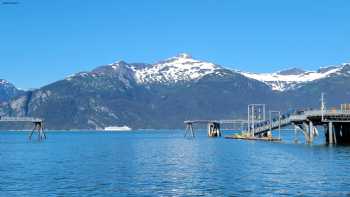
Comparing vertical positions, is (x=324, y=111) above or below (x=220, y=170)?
above

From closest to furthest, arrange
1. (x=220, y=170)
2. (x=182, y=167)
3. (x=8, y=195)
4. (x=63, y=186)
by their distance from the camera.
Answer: (x=8, y=195)
(x=63, y=186)
(x=220, y=170)
(x=182, y=167)

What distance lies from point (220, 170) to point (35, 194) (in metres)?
27.6

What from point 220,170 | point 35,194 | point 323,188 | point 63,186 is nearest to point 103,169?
point 220,170

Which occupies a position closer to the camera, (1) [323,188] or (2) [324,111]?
(1) [323,188]

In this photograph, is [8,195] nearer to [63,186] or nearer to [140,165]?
[63,186]

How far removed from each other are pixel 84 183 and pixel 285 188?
19278 millimetres

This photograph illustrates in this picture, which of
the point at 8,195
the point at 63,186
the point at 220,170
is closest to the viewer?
the point at 8,195

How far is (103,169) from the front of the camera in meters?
85.2

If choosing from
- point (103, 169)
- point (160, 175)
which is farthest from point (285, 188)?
point (103, 169)

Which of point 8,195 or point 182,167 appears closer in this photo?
point 8,195

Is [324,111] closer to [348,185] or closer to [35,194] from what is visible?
[348,185]

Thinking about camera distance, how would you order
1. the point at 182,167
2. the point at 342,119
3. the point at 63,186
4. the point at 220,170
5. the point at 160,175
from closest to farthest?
the point at 63,186 → the point at 160,175 → the point at 220,170 → the point at 182,167 → the point at 342,119

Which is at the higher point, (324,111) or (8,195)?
(324,111)

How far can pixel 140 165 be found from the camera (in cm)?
9244
